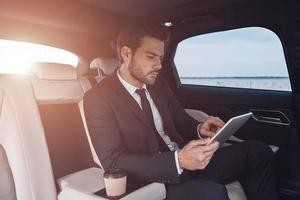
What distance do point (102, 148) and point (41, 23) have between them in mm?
1278

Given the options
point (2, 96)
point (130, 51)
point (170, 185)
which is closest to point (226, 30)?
point (130, 51)

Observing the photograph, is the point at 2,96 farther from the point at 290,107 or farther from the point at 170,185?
the point at 290,107

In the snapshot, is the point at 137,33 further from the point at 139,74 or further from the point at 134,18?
the point at 134,18

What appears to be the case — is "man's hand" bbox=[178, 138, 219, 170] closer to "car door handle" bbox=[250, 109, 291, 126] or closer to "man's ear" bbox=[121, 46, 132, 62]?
"man's ear" bbox=[121, 46, 132, 62]

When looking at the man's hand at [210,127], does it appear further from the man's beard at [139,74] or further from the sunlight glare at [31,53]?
the sunlight glare at [31,53]

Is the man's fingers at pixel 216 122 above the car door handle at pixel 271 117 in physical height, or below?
above

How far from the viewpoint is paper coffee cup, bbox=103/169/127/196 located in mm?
1120

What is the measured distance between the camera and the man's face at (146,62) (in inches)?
65.9

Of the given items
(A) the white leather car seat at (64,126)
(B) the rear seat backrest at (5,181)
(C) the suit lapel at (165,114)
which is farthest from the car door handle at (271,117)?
(B) the rear seat backrest at (5,181)

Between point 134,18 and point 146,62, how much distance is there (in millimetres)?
998

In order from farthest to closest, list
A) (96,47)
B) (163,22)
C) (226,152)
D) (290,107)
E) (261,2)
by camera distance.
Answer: (96,47), (163,22), (290,107), (261,2), (226,152)

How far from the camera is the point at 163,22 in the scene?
8.26 ft

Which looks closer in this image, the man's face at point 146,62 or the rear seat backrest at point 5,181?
the rear seat backrest at point 5,181

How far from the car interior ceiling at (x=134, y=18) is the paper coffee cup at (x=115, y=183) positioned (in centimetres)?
125
